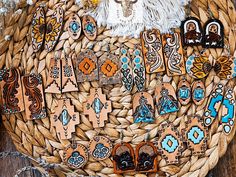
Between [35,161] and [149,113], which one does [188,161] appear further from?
[35,161]

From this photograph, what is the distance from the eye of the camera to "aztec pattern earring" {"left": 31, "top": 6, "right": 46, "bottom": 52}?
146cm

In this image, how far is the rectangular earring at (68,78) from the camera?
1.45m

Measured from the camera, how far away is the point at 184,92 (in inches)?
56.4

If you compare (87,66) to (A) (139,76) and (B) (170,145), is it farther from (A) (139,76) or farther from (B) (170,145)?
(B) (170,145)

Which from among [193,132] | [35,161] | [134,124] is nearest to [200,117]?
[193,132]

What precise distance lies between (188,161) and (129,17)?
33cm

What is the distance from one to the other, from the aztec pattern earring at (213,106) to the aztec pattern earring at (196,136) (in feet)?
0.05

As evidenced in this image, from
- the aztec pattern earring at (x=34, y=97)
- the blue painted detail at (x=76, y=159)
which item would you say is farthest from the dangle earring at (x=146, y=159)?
the aztec pattern earring at (x=34, y=97)

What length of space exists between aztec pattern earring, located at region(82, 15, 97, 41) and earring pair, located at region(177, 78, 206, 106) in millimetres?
212

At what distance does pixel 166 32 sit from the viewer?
1.45m

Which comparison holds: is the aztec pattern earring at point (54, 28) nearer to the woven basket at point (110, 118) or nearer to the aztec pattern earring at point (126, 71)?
the woven basket at point (110, 118)

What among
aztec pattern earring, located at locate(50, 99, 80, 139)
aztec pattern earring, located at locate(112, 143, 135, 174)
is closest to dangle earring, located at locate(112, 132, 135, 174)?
aztec pattern earring, located at locate(112, 143, 135, 174)

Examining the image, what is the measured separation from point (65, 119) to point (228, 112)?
342 millimetres

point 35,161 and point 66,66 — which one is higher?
point 66,66
